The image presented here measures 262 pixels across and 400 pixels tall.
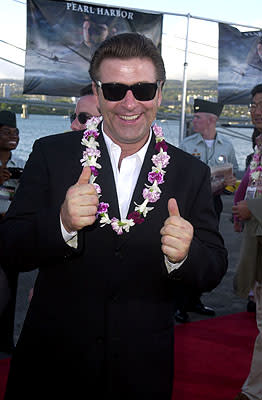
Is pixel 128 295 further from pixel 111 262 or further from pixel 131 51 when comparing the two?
pixel 131 51

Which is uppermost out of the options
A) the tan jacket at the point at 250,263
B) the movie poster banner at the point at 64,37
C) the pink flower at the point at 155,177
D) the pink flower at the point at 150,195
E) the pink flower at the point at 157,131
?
the movie poster banner at the point at 64,37

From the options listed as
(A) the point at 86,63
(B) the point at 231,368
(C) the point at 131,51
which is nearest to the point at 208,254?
(C) the point at 131,51

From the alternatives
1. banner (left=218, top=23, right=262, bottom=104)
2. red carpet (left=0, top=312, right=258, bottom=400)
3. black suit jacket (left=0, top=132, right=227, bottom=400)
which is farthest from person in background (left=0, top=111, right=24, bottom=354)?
banner (left=218, top=23, right=262, bottom=104)

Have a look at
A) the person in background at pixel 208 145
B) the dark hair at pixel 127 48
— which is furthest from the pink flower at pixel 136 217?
the person in background at pixel 208 145

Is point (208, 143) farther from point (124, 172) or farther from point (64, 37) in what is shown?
point (124, 172)

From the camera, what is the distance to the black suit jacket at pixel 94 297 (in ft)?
6.30

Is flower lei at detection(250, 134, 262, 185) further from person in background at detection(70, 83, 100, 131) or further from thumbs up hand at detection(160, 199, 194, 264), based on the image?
thumbs up hand at detection(160, 199, 194, 264)

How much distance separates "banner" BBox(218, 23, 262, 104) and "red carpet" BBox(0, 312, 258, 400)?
424cm

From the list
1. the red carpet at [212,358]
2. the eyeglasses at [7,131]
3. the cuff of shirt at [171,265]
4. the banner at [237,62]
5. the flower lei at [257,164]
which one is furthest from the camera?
the banner at [237,62]

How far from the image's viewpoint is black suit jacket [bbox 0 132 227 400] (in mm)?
1919

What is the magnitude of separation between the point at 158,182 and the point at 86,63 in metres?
5.89

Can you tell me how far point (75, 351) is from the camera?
195 cm

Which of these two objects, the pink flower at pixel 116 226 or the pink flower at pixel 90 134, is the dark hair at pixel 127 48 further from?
the pink flower at pixel 116 226

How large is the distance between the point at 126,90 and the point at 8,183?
2.75 m
